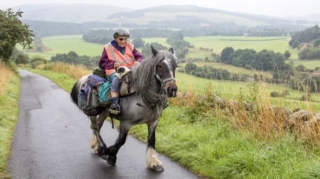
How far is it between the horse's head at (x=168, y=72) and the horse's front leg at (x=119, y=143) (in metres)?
1.10

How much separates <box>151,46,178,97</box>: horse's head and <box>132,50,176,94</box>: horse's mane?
0.02m

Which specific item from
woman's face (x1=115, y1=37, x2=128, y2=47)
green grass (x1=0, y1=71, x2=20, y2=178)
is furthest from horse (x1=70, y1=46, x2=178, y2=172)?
green grass (x1=0, y1=71, x2=20, y2=178)

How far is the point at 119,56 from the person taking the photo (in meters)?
5.61

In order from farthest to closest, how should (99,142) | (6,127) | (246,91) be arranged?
(6,127) → (246,91) → (99,142)

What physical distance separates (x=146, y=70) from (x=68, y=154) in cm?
265

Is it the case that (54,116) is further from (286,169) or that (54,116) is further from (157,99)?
(286,169)

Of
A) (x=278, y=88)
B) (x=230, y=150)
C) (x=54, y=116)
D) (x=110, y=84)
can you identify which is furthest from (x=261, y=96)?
(x=54, y=116)

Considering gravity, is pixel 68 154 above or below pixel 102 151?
below

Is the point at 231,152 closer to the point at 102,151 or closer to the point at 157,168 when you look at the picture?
the point at 157,168

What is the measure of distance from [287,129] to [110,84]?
324 centimetres

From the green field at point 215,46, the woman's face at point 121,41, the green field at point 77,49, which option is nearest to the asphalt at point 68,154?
the woman's face at point 121,41

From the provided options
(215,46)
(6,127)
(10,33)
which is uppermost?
(10,33)

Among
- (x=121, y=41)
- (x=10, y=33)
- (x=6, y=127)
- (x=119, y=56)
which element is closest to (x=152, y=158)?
(x=119, y=56)

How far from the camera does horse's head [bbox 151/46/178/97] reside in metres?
4.37
